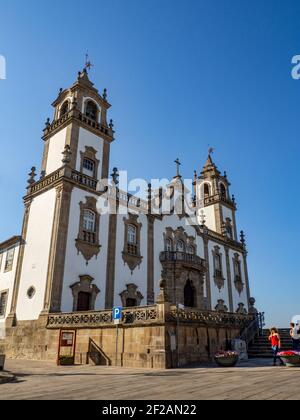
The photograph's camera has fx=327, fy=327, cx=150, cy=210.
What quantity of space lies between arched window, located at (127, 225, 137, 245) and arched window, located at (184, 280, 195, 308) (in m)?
5.99

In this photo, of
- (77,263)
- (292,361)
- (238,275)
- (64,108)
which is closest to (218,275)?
(238,275)

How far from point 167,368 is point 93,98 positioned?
21.1m

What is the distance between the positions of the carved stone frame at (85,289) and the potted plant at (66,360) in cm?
425

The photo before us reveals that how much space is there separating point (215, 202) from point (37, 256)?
2250 cm

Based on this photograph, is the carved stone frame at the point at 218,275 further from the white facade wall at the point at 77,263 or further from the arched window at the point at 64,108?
the arched window at the point at 64,108

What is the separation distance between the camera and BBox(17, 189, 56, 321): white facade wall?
19.2 metres

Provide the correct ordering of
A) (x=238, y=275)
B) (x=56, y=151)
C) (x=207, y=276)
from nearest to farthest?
1. (x=56, y=151)
2. (x=207, y=276)
3. (x=238, y=275)

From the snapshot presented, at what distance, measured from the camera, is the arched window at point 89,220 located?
2119 centimetres

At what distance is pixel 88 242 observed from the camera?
20.5 m

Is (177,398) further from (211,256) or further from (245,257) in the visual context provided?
(245,257)

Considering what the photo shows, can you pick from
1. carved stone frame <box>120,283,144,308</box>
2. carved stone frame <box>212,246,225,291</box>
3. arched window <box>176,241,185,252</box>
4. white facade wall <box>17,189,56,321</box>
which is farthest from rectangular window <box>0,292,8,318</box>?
carved stone frame <box>212,246,225,291</box>

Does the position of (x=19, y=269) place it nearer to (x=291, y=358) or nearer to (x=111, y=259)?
(x=111, y=259)
